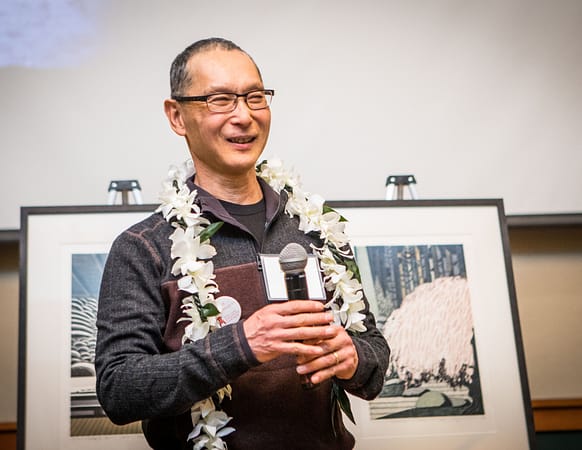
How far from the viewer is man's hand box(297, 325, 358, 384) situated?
138 cm

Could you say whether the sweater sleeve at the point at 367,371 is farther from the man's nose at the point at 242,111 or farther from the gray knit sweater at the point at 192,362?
the man's nose at the point at 242,111

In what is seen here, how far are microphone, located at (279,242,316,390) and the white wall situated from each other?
155 centimetres

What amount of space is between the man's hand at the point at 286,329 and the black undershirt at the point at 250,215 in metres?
0.41

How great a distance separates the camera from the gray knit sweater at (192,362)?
53.5 inches

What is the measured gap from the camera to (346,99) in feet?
9.90

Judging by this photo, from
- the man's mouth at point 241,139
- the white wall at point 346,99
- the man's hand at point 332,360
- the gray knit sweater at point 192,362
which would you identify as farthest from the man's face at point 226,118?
the white wall at point 346,99

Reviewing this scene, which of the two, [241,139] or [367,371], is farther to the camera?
[241,139]

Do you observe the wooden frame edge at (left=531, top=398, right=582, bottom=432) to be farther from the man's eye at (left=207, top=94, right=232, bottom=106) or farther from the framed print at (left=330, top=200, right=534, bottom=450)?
the man's eye at (left=207, top=94, right=232, bottom=106)

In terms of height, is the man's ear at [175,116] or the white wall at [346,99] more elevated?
the white wall at [346,99]

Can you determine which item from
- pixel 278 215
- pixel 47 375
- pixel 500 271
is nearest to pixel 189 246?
pixel 278 215

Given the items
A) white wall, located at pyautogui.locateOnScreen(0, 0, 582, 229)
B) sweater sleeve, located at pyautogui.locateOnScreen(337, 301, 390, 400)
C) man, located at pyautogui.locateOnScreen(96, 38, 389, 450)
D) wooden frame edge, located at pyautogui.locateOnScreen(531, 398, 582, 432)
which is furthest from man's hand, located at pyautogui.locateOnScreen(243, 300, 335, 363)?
wooden frame edge, located at pyautogui.locateOnScreen(531, 398, 582, 432)

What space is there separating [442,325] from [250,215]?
44.0 inches

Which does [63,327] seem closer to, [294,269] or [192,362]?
[192,362]

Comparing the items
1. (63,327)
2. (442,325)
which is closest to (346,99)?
(442,325)
